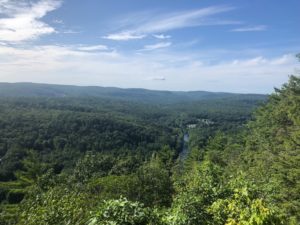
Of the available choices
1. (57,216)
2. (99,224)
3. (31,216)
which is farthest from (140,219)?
(31,216)

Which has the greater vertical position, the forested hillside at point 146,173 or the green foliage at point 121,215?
the green foliage at point 121,215

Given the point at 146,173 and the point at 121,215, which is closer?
the point at 121,215

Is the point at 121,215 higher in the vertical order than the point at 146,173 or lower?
higher

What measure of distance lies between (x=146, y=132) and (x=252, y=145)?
243ft

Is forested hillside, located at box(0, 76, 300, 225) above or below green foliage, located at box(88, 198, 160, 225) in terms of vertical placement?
below

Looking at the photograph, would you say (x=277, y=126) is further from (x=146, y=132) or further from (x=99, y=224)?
(x=146, y=132)

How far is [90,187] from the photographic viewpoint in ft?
117

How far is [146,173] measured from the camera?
39.2m

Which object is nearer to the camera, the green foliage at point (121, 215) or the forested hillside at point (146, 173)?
the green foliage at point (121, 215)

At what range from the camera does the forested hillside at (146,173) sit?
862 cm

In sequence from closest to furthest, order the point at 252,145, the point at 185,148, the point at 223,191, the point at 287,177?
the point at 223,191 < the point at 287,177 < the point at 252,145 < the point at 185,148

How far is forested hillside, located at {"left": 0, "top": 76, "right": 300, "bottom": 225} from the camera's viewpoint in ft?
28.3

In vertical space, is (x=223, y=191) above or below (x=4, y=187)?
above

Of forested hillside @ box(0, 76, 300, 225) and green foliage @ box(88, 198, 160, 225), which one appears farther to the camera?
forested hillside @ box(0, 76, 300, 225)
